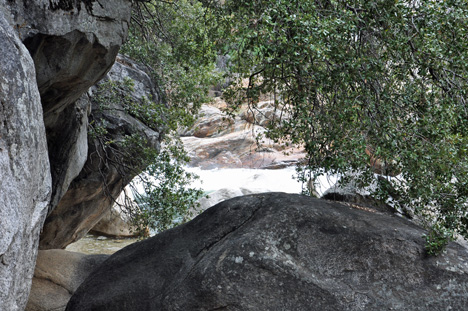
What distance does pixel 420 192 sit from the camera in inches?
173

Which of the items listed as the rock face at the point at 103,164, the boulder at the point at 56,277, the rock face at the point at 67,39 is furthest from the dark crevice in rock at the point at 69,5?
the boulder at the point at 56,277

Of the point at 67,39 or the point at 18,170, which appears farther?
the point at 67,39

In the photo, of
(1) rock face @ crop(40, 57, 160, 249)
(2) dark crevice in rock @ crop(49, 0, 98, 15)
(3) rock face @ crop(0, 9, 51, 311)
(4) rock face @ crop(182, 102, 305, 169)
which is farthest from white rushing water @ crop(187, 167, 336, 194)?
(3) rock face @ crop(0, 9, 51, 311)

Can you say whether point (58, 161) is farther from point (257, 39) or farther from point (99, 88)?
point (257, 39)

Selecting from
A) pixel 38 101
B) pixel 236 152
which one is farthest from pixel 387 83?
pixel 236 152

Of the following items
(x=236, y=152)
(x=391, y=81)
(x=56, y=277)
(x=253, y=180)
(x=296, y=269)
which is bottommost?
(x=56, y=277)

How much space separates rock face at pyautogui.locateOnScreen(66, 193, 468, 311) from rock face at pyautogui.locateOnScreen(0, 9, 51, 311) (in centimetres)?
140

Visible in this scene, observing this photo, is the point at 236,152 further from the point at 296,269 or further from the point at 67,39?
the point at 296,269

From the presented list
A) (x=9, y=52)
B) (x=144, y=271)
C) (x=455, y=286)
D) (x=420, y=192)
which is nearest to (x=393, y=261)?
(x=455, y=286)

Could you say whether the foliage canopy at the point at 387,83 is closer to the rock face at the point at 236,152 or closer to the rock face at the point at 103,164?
the rock face at the point at 103,164

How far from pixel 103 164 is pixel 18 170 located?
5511 millimetres

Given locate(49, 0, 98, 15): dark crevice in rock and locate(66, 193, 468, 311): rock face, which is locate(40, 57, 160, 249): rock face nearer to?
locate(49, 0, 98, 15): dark crevice in rock

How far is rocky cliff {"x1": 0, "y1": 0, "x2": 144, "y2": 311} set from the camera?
2.90 meters

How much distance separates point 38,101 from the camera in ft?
11.2
